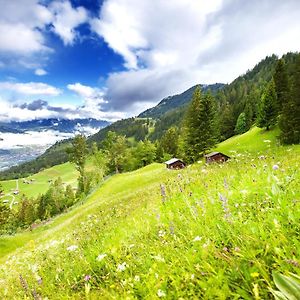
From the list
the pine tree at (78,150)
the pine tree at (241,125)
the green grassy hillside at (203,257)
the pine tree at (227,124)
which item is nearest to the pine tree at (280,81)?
the pine tree at (241,125)

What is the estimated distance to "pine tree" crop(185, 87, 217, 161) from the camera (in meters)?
64.6

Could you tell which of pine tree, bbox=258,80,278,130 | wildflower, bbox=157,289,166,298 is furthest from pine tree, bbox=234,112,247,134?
wildflower, bbox=157,289,166,298

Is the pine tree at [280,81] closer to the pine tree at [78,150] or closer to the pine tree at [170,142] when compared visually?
the pine tree at [170,142]

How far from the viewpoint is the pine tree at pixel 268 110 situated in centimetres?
7419

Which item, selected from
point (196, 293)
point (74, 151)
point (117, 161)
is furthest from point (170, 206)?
point (117, 161)

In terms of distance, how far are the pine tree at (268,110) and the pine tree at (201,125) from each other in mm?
18073

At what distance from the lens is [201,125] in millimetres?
65125

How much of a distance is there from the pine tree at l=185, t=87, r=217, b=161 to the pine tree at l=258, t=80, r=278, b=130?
18073 mm

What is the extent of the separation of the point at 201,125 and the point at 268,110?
2299 centimetres

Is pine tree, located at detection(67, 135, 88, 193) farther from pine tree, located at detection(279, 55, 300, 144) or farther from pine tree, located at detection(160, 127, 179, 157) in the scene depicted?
pine tree, located at detection(279, 55, 300, 144)

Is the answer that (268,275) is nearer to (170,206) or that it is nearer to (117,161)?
(170,206)

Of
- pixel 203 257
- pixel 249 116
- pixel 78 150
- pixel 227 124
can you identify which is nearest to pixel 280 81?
pixel 249 116

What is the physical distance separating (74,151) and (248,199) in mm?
95292

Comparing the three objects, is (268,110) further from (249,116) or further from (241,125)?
(241,125)
